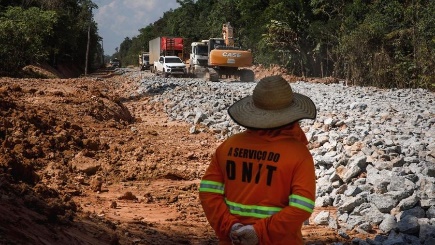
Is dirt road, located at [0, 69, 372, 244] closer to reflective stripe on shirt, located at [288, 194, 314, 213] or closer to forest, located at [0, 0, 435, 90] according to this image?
reflective stripe on shirt, located at [288, 194, 314, 213]

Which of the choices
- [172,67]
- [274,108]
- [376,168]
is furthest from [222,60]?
[274,108]

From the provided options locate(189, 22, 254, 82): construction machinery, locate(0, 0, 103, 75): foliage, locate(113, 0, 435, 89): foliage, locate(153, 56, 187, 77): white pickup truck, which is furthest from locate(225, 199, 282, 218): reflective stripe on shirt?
locate(153, 56, 187, 77): white pickup truck

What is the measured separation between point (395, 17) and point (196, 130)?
A: 16308 millimetres

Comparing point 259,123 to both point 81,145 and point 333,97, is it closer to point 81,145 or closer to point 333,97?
point 81,145

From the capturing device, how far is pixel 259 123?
2693mm

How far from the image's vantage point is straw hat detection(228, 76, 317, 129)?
268 centimetres

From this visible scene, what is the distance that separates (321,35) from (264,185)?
28883mm

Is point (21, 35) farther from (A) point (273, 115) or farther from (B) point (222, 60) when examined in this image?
(A) point (273, 115)

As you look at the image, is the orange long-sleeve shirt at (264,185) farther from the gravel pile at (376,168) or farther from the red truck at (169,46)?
the red truck at (169,46)

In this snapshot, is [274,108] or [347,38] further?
[347,38]

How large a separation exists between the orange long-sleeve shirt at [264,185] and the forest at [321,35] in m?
18.1

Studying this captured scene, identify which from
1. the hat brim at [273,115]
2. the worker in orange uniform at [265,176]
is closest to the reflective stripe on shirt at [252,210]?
the worker in orange uniform at [265,176]

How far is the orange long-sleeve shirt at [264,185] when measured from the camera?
2.58m

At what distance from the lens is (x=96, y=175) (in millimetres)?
8320
